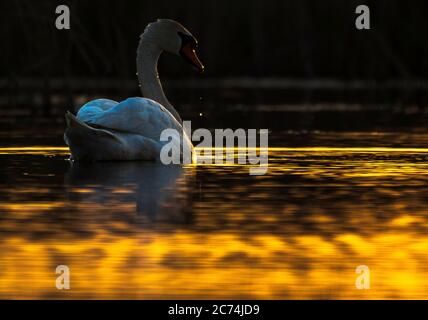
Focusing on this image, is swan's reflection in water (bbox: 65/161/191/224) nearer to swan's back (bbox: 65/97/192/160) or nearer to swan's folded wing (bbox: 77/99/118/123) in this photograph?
swan's back (bbox: 65/97/192/160)

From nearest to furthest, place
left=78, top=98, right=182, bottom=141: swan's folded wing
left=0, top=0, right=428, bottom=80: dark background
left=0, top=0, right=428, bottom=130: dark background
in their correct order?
left=78, top=98, right=182, bottom=141: swan's folded wing → left=0, top=0, right=428, bottom=130: dark background → left=0, top=0, right=428, bottom=80: dark background

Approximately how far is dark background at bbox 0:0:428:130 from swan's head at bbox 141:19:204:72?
6445 millimetres

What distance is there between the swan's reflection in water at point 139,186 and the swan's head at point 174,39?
285 centimetres

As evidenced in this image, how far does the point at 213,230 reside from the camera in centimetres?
904

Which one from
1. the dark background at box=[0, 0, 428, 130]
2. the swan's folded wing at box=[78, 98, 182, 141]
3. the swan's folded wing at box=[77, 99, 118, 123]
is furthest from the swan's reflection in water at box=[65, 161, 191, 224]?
the dark background at box=[0, 0, 428, 130]

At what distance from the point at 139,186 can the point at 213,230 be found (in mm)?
2521

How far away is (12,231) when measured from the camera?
8.95m

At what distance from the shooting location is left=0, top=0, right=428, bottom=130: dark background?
2677 centimetres

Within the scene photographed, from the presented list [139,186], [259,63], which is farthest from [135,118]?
[259,63]

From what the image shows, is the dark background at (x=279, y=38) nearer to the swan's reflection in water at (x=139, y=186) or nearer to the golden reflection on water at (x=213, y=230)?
the swan's reflection in water at (x=139, y=186)

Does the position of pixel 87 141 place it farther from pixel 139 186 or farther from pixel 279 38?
pixel 279 38

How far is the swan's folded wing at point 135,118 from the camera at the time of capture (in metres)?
13.3

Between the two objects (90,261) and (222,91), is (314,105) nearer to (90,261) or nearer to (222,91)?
(222,91)

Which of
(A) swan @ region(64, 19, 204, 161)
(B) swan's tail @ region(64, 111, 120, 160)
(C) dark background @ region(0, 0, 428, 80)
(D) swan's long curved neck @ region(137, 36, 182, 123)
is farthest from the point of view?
(C) dark background @ region(0, 0, 428, 80)
